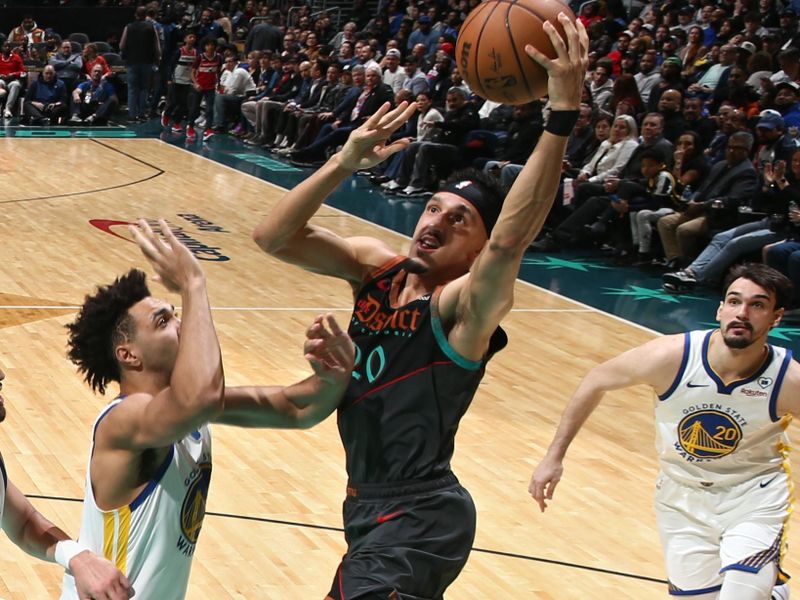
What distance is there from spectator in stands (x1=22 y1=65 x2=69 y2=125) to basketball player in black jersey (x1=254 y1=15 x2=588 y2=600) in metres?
21.4

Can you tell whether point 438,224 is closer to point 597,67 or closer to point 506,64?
point 506,64

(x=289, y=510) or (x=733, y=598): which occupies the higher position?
(x=733, y=598)

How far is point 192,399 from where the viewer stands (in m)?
3.07

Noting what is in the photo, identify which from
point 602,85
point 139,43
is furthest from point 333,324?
point 139,43

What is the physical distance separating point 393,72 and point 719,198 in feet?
28.7

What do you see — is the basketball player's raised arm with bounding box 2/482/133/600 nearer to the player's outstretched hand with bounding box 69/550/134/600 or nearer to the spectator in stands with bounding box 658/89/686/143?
the player's outstretched hand with bounding box 69/550/134/600

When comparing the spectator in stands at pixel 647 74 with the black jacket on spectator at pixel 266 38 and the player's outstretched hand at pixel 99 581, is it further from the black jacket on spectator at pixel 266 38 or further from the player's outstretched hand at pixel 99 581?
the player's outstretched hand at pixel 99 581

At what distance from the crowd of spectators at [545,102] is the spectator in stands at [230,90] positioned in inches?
1.5

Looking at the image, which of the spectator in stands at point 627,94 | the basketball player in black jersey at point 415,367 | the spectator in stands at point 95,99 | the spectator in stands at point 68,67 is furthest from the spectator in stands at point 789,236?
the spectator in stands at point 68,67

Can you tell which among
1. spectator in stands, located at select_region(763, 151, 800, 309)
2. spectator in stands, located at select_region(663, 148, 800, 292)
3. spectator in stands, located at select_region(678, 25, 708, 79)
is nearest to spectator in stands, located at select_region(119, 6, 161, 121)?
spectator in stands, located at select_region(678, 25, 708, 79)

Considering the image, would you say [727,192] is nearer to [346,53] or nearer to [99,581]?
[99,581]

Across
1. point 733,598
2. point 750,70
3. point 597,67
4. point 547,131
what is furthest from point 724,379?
point 597,67

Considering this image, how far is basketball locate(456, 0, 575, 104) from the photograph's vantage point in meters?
3.77

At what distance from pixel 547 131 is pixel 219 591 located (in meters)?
3.20
